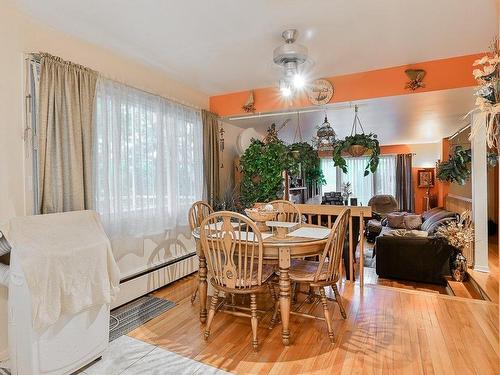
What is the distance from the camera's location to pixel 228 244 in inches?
80.6

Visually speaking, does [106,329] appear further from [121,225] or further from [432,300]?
[432,300]

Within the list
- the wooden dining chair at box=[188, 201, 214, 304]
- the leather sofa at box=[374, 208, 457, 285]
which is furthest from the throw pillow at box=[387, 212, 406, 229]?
the wooden dining chair at box=[188, 201, 214, 304]

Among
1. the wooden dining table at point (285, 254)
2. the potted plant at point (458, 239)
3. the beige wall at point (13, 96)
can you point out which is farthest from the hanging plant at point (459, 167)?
the beige wall at point (13, 96)

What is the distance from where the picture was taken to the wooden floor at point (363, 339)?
1.85 metres

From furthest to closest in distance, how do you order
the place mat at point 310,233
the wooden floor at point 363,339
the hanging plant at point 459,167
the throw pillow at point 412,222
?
the throw pillow at point 412,222, the hanging plant at point 459,167, the place mat at point 310,233, the wooden floor at point 363,339

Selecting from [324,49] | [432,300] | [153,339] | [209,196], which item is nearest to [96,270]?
[153,339]

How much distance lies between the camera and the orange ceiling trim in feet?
9.44

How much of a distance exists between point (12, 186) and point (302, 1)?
2.38m

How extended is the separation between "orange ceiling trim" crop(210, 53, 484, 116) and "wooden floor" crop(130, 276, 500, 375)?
2.15 metres

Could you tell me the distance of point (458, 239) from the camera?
3.74m

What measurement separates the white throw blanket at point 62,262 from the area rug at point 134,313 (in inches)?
21.0

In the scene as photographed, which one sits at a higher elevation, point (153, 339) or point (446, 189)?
point (446, 189)

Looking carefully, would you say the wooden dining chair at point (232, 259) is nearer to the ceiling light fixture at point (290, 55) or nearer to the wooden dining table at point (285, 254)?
the wooden dining table at point (285, 254)

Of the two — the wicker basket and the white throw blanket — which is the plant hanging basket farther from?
the white throw blanket
